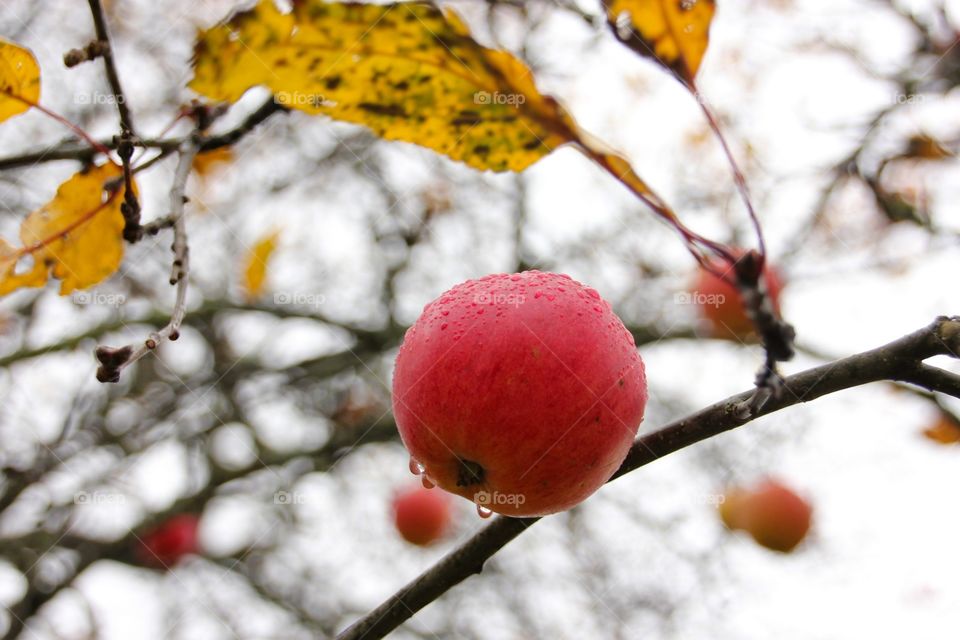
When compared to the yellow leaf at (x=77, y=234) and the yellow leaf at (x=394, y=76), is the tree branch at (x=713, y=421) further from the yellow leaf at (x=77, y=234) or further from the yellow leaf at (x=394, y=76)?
the yellow leaf at (x=77, y=234)

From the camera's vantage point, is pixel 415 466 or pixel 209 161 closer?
pixel 415 466

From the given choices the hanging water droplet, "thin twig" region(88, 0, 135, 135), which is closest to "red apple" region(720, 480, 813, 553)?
the hanging water droplet

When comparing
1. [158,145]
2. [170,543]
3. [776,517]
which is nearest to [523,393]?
[158,145]

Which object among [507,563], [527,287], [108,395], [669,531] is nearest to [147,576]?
[108,395]

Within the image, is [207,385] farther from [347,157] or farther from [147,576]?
[347,157]

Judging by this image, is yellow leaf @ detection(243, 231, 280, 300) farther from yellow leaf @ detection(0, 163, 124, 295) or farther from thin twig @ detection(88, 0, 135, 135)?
thin twig @ detection(88, 0, 135, 135)

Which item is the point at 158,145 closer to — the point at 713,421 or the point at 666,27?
the point at 666,27
